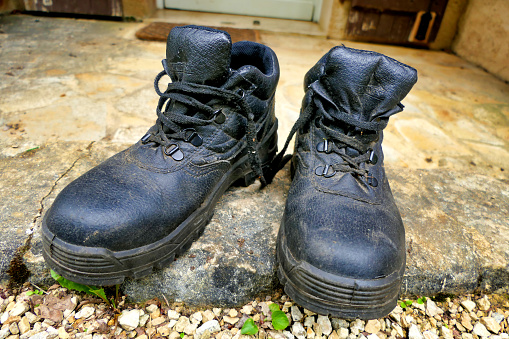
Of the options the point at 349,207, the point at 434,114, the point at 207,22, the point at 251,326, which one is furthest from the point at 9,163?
the point at 207,22

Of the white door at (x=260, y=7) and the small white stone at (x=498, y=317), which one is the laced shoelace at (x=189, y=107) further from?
the white door at (x=260, y=7)

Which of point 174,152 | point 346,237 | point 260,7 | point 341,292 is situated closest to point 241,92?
point 174,152

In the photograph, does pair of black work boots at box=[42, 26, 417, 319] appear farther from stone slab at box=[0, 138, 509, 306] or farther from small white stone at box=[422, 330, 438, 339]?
small white stone at box=[422, 330, 438, 339]

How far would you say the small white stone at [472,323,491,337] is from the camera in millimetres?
1082

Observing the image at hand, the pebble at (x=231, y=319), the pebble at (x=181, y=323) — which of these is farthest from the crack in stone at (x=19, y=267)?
the pebble at (x=231, y=319)

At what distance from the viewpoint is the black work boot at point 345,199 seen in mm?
844

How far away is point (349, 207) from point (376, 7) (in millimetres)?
3325

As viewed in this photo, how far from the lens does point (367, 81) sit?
1.04m

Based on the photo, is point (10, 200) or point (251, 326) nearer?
point (251, 326)

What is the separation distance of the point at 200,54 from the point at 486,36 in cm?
347

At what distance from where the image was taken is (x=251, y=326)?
3.30 ft

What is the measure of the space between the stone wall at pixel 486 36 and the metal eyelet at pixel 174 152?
3.28 meters

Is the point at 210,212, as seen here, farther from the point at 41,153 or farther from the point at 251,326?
the point at 41,153

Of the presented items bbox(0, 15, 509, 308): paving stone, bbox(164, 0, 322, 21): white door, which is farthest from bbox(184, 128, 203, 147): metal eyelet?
bbox(164, 0, 322, 21): white door
